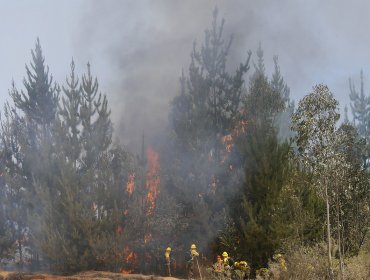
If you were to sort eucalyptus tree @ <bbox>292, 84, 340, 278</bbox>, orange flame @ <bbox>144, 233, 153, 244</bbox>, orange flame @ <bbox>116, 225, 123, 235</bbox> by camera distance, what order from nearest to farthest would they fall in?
1. eucalyptus tree @ <bbox>292, 84, 340, 278</bbox>
2. orange flame @ <bbox>116, 225, 123, 235</bbox>
3. orange flame @ <bbox>144, 233, 153, 244</bbox>

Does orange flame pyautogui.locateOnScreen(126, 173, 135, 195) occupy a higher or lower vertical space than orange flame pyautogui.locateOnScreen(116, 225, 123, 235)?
higher

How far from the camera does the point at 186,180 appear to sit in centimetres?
2366

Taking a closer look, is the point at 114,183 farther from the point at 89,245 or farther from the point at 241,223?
the point at 241,223

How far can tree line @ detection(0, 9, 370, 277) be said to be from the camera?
17.7 m

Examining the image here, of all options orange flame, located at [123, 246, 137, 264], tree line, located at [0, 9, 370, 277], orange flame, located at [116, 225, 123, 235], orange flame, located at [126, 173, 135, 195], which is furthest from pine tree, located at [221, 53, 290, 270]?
orange flame, located at [126, 173, 135, 195]

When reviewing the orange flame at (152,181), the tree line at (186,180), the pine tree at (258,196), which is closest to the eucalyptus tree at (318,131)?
the tree line at (186,180)

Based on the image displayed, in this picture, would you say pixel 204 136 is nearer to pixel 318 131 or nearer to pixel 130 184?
pixel 130 184

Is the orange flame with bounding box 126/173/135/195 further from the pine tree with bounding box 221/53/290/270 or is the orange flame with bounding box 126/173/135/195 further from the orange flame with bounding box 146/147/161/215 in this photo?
the pine tree with bounding box 221/53/290/270

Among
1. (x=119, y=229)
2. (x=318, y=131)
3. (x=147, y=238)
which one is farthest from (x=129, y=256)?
(x=318, y=131)

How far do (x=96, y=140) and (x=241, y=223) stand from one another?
875cm

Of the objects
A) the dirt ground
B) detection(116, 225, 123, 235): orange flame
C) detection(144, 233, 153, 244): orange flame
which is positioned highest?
detection(116, 225, 123, 235): orange flame

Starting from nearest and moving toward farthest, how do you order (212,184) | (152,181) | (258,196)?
(258,196)
(212,184)
(152,181)

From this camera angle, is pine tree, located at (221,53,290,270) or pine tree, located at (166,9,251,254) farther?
pine tree, located at (166,9,251,254)

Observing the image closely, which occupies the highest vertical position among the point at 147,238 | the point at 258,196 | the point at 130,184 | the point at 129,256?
the point at 130,184
